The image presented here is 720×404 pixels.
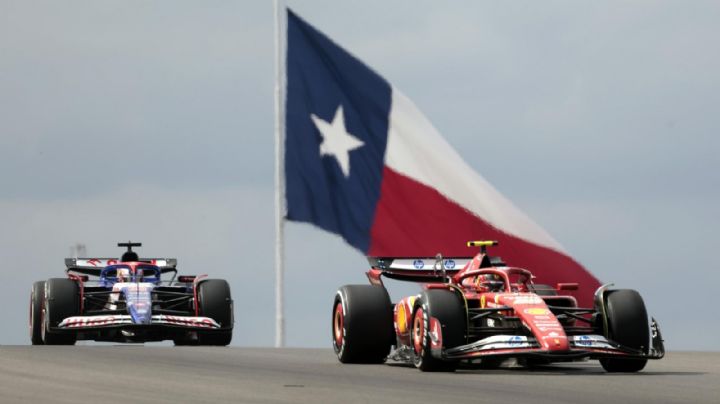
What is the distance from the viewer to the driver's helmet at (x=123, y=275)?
34.4 metres

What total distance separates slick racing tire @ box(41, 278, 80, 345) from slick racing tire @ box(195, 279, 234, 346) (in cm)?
263

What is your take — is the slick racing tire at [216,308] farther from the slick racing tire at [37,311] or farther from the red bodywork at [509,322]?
the red bodywork at [509,322]

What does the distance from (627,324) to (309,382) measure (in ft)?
16.5

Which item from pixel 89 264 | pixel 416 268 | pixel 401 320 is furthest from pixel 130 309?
pixel 401 320

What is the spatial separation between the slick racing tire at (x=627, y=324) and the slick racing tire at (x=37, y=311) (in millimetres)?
14822

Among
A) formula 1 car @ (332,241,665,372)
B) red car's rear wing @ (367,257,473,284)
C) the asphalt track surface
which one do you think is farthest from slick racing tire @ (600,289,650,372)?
red car's rear wing @ (367,257,473,284)

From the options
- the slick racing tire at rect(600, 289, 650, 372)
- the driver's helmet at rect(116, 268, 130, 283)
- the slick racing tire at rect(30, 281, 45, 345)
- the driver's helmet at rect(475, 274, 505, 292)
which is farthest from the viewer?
the driver's helmet at rect(116, 268, 130, 283)

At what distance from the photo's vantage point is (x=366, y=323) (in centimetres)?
2247

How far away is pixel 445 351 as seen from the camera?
66.4 ft

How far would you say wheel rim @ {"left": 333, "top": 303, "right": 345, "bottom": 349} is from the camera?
2306 cm

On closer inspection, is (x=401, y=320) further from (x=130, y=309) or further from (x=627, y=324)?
(x=130, y=309)

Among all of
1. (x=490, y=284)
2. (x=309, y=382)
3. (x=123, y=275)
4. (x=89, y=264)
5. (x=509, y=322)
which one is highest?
(x=89, y=264)

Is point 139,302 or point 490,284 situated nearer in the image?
point 490,284

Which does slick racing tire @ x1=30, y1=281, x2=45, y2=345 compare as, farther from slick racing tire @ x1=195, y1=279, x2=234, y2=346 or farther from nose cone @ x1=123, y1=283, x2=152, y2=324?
slick racing tire @ x1=195, y1=279, x2=234, y2=346
